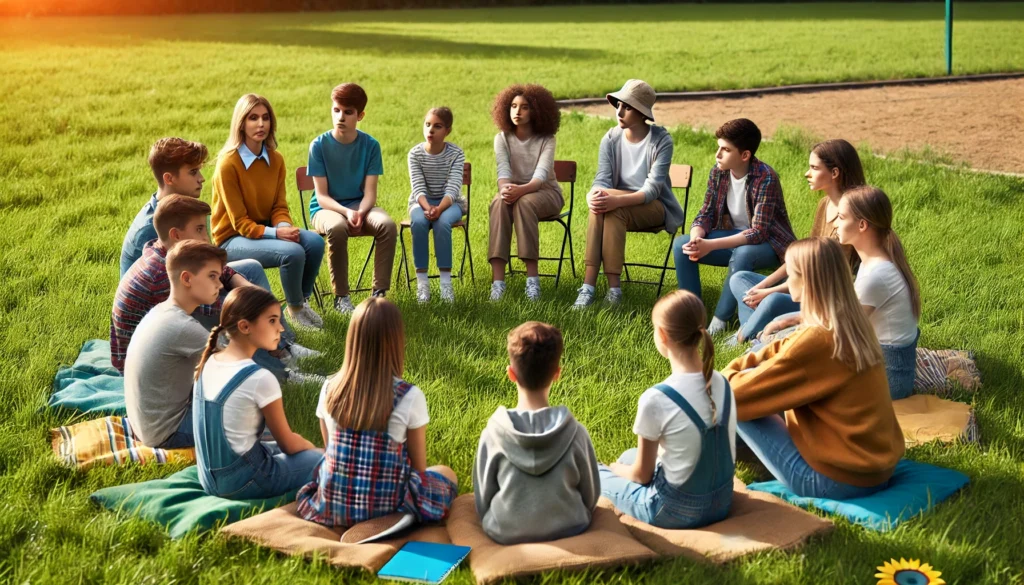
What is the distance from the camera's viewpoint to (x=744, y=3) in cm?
4450

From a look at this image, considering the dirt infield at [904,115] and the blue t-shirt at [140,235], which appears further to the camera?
the dirt infield at [904,115]

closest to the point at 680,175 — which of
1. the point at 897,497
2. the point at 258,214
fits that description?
the point at 258,214

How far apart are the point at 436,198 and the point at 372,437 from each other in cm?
364

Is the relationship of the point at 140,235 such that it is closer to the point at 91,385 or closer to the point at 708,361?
the point at 91,385

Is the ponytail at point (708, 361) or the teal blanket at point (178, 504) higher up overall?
the ponytail at point (708, 361)

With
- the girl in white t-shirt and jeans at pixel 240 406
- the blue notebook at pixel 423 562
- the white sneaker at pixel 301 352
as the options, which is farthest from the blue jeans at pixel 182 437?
the blue notebook at pixel 423 562

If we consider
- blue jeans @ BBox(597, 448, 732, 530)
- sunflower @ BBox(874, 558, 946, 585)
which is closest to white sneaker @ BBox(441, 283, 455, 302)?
blue jeans @ BBox(597, 448, 732, 530)

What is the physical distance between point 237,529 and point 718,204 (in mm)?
3853

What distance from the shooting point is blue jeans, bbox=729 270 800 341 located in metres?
5.40

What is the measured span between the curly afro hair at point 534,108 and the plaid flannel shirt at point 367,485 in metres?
3.60

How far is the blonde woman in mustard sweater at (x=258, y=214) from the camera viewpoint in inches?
238

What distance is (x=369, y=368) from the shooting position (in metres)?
3.45

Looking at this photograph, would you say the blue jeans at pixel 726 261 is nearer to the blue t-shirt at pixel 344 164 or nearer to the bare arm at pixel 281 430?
the blue t-shirt at pixel 344 164

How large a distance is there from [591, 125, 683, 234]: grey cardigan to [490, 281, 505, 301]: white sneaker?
91cm
